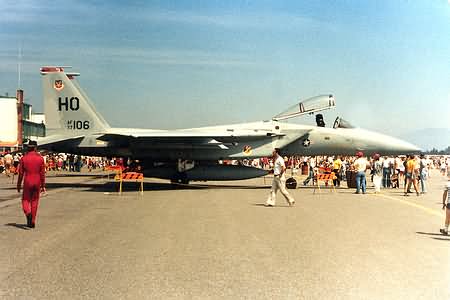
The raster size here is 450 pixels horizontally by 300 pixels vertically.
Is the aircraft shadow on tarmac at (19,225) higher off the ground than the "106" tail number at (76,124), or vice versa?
the "106" tail number at (76,124)

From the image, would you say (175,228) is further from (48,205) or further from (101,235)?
(48,205)

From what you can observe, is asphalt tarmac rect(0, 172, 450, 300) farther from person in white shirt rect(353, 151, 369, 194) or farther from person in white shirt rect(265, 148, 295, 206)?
person in white shirt rect(353, 151, 369, 194)

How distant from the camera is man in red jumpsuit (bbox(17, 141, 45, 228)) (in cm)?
963

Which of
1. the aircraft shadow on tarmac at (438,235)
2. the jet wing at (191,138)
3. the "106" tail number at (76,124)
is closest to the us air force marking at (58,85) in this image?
the "106" tail number at (76,124)

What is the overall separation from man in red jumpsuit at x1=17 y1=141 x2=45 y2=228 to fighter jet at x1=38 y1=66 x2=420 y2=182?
9.59 meters

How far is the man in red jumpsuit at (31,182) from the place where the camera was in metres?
9.63

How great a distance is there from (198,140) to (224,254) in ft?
42.5

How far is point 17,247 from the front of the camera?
755cm

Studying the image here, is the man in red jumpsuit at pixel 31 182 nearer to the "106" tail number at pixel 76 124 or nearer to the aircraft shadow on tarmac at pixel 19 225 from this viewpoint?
the aircraft shadow on tarmac at pixel 19 225

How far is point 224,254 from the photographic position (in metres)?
7.06

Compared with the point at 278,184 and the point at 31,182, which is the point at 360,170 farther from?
the point at 31,182

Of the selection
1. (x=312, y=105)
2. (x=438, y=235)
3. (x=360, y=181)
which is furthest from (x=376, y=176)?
(x=438, y=235)

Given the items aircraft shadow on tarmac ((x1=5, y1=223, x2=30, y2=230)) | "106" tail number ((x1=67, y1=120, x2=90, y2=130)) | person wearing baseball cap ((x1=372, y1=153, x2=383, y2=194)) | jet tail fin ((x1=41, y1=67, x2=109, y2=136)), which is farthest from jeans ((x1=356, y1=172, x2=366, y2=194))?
aircraft shadow on tarmac ((x1=5, y1=223, x2=30, y2=230))

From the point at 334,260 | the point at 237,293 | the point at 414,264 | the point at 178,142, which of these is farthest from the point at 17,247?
the point at 178,142
